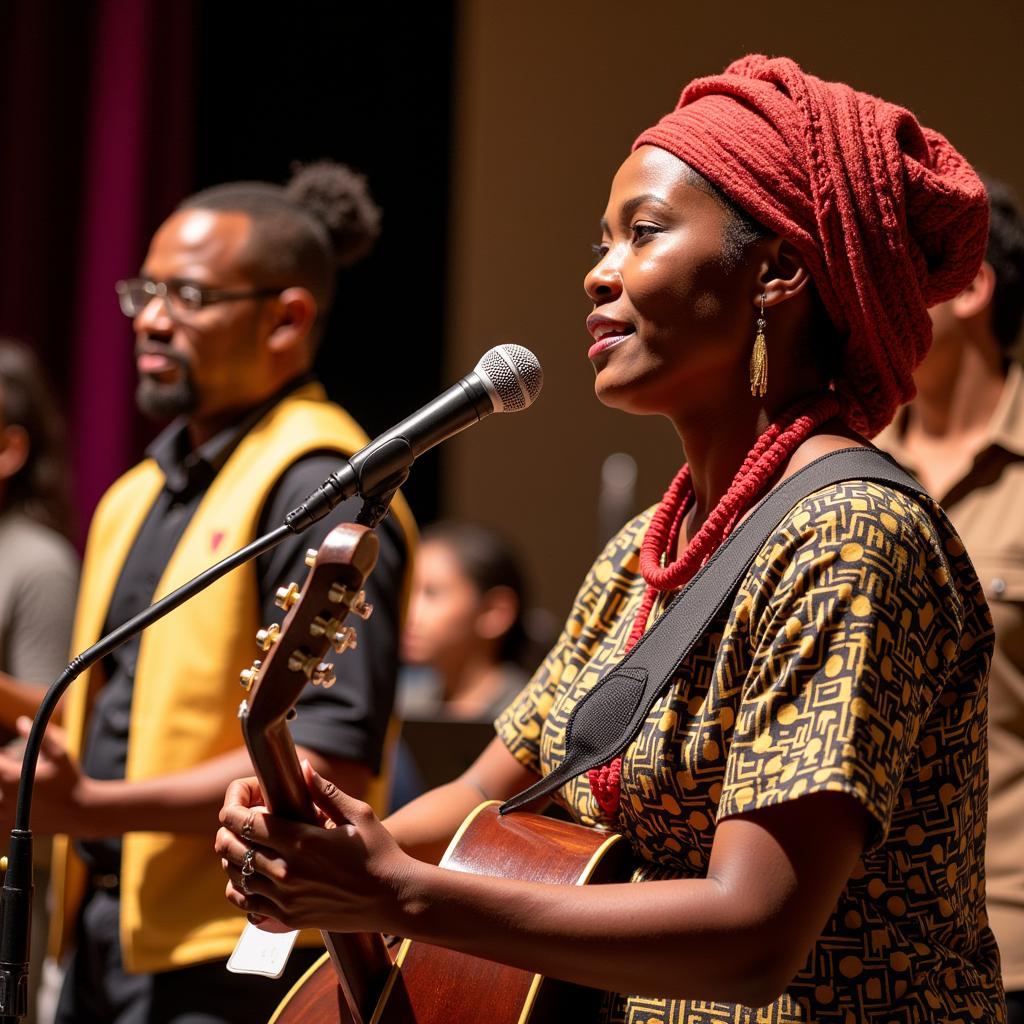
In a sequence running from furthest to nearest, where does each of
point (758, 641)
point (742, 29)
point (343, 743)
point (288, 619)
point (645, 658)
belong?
A: point (742, 29) → point (343, 743) → point (645, 658) → point (758, 641) → point (288, 619)

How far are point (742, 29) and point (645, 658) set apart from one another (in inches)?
143

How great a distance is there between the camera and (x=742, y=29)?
477 centimetres

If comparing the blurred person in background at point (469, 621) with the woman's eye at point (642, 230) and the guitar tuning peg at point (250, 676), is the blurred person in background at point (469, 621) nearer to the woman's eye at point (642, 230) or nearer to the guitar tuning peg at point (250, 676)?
the woman's eye at point (642, 230)

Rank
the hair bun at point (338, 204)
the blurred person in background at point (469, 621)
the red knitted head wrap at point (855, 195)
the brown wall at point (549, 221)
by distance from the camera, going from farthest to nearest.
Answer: the brown wall at point (549, 221) < the blurred person in background at point (469, 621) < the hair bun at point (338, 204) < the red knitted head wrap at point (855, 195)

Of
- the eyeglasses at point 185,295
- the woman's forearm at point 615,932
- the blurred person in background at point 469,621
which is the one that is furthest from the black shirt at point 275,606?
the blurred person in background at point 469,621

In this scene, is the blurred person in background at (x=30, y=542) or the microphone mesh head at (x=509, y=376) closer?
the microphone mesh head at (x=509, y=376)

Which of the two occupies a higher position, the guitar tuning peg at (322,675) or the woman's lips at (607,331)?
the woman's lips at (607,331)

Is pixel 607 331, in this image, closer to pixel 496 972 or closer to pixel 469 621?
pixel 496 972

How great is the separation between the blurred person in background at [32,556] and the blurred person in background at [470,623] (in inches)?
52.4

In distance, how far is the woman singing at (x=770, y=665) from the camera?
136cm

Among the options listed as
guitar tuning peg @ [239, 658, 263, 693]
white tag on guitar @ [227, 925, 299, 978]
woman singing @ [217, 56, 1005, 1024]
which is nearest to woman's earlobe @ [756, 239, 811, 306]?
woman singing @ [217, 56, 1005, 1024]

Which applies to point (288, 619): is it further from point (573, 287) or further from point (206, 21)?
point (206, 21)

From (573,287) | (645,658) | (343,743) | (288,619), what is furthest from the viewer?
(573,287)

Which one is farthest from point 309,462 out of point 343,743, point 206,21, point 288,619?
point 206,21
